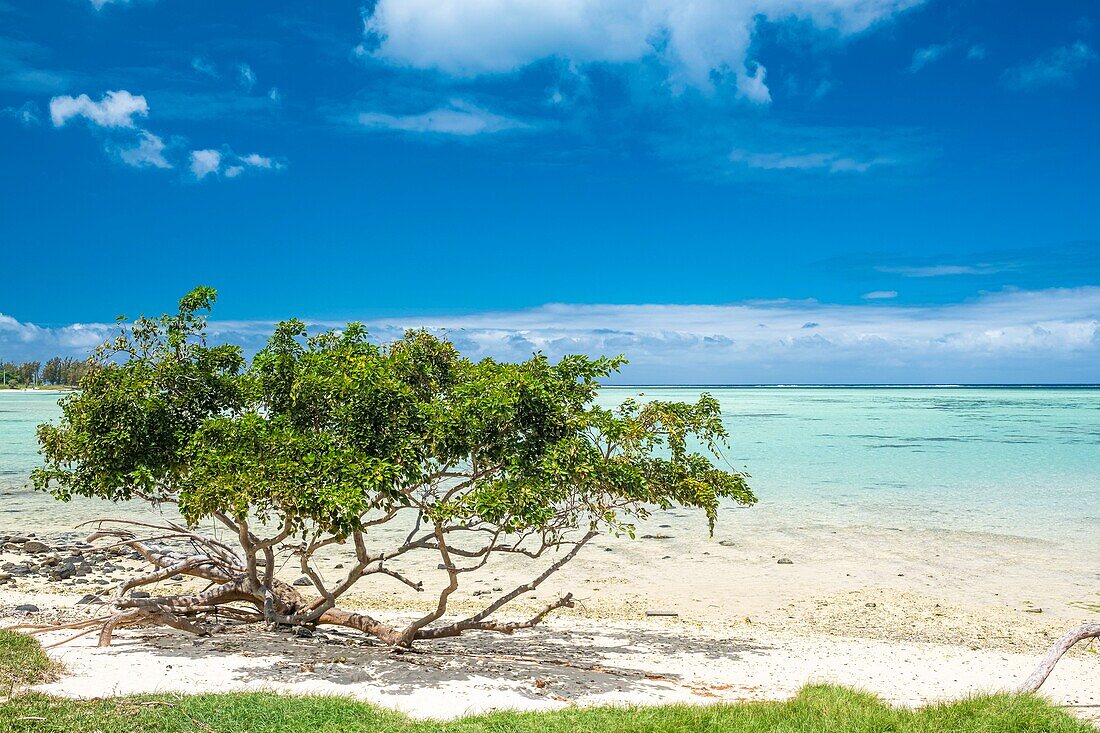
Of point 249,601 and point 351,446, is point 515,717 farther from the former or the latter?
point 249,601

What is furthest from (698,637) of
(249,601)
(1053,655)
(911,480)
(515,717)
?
(911,480)

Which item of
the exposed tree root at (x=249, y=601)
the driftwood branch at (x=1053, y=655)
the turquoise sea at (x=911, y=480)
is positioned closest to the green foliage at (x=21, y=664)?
the exposed tree root at (x=249, y=601)

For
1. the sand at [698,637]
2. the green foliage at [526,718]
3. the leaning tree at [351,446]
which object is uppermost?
the leaning tree at [351,446]

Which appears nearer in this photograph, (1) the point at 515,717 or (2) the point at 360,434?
(1) the point at 515,717

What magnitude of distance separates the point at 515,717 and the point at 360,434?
371 cm

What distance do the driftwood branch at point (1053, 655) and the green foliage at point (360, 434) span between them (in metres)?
3.87

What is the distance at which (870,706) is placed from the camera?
920 centimetres

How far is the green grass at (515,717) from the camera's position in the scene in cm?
791

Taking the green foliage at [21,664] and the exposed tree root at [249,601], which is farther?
the exposed tree root at [249,601]

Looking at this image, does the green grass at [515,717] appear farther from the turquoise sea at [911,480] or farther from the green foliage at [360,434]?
the turquoise sea at [911,480]

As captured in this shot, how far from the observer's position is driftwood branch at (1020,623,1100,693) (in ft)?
30.7

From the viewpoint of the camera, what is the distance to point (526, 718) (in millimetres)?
8633

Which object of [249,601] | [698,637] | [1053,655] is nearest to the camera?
[1053,655]

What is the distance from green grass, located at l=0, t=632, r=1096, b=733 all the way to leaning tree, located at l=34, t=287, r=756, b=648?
1971 mm
